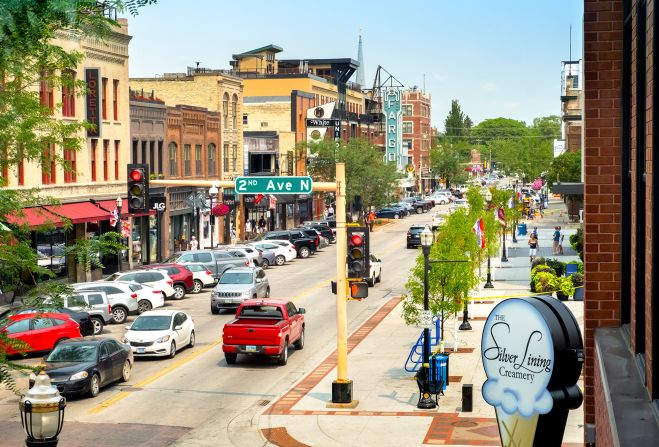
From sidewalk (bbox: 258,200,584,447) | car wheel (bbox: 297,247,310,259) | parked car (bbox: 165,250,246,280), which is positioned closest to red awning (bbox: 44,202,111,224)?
parked car (bbox: 165,250,246,280)

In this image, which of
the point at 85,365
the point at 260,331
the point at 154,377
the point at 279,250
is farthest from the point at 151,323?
the point at 279,250

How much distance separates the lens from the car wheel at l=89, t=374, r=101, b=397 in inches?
1101

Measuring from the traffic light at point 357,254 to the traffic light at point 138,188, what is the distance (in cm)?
475

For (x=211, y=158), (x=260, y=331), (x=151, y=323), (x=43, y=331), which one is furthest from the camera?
(x=211, y=158)

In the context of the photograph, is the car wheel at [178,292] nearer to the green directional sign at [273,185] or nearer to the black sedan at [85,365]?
the black sedan at [85,365]

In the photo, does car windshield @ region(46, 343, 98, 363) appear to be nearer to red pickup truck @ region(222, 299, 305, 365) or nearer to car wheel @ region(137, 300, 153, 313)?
red pickup truck @ region(222, 299, 305, 365)

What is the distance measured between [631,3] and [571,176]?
85.1m

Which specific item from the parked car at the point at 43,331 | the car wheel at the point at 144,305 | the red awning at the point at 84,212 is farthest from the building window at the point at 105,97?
the parked car at the point at 43,331

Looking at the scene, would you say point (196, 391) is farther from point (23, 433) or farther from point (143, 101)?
point (143, 101)

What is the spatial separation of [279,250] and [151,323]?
31.3m

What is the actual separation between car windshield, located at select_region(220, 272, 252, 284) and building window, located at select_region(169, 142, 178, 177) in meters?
28.0

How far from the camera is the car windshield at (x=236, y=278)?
44.5 m

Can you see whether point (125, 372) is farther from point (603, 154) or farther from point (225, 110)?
point (225, 110)

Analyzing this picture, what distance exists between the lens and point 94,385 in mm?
28141
